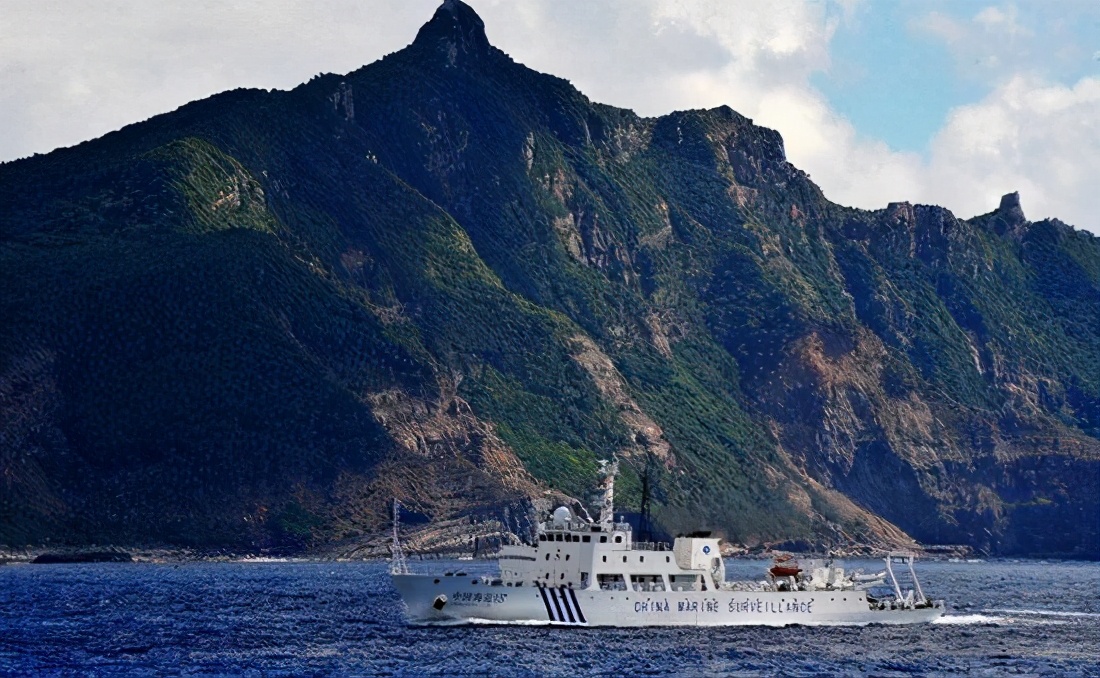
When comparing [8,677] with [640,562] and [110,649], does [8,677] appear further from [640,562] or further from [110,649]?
[640,562]

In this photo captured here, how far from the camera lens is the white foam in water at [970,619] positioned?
154 metres

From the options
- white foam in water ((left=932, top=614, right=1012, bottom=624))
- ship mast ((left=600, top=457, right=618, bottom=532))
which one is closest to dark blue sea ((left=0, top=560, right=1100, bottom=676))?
white foam in water ((left=932, top=614, right=1012, bottom=624))

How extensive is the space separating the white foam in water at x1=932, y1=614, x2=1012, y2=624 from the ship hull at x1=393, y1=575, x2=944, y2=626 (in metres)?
22.9

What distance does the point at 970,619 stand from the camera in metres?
157

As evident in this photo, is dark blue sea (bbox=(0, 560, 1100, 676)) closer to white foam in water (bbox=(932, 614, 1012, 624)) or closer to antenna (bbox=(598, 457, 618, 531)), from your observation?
white foam in water (bbox=(932, 614, 1012, 624))

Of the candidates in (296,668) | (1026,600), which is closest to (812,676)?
(296,668)

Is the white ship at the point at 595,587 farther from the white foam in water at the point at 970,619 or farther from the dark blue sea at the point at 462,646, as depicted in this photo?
the white foam in water at the point at 970,619

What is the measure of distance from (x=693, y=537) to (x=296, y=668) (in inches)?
1385

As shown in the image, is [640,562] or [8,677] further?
[640,562]

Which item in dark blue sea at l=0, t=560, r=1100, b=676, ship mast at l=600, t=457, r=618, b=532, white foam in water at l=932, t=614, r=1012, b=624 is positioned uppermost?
ship mast at l=600, t=457, r=618, b=532

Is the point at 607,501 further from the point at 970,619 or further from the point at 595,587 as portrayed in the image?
the point at 970,619

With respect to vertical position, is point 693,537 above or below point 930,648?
above

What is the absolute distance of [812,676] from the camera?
113 m

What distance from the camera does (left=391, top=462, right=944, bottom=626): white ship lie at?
428ft
